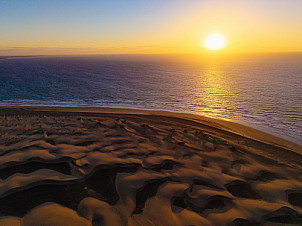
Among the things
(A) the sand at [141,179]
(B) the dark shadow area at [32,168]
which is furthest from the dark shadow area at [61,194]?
(B) the dark shadow area at [32,168]

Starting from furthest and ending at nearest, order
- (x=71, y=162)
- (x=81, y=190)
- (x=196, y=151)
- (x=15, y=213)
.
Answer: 1. (x=196, y=151)
2. (x=71, y=162)
3. (x=81, y=190)
4. (x=15, y=213)

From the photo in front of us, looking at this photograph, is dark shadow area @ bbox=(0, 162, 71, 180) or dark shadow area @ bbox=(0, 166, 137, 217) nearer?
dark shadow area @ bbox=(0, 166, 137, 217)

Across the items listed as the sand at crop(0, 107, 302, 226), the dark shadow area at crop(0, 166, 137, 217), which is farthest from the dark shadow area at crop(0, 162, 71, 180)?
the dark shadow area at crop(0, 166, 137, 217)

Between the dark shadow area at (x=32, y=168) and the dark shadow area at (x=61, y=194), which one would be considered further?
the dark shadow area at (x=32, y=168)

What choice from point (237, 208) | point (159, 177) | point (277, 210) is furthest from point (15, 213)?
point (277, 210)

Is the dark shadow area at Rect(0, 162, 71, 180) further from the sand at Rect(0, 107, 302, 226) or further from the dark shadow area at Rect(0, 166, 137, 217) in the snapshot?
the dark shadow area at Rect(0, 166, 137, 217)

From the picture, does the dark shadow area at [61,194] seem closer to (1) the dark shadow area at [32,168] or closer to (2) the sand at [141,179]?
(2) the sand at [141,179]

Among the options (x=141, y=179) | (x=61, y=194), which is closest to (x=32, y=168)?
(x=61, y=194)

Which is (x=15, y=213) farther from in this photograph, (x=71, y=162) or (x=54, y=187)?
(x=71, y=162)
